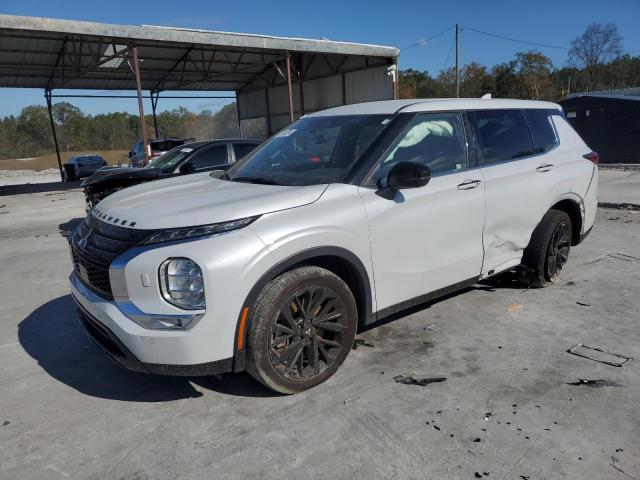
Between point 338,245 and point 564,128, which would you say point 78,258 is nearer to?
point 338,245

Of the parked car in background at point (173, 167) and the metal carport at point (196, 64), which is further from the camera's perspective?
the metal carport at point (196, 64)

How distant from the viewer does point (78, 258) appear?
336cm

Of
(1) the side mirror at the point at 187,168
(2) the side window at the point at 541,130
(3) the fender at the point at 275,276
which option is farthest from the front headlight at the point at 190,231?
(1) the side mirror at the point at 187,168

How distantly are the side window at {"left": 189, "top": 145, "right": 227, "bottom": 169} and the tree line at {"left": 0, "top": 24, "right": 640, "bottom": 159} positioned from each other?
43696 mm

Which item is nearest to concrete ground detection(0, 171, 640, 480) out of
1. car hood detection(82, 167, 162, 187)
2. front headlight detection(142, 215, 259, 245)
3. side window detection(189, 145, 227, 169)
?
front headlight detection(142, 215, 259, 245)

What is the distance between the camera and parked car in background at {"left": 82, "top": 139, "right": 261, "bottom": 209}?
329 inches

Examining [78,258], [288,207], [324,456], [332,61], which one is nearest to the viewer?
[324,456]

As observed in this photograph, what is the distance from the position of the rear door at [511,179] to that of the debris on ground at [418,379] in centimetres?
126

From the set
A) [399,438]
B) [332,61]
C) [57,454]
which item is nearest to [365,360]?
[399,438]

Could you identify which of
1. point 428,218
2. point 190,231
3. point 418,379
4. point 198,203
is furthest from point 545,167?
point 190,231

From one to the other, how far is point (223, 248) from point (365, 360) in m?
1.49

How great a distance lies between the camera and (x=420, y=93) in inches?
2532

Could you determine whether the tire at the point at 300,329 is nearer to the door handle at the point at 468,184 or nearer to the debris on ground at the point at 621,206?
the door handle at the point at 468,184

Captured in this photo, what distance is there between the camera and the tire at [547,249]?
4730 millimetres
